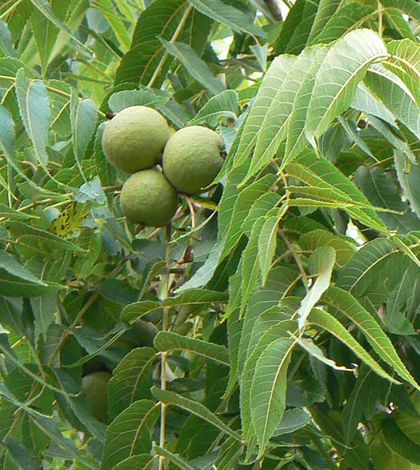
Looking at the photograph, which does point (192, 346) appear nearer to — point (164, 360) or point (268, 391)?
→ point (164, 360)

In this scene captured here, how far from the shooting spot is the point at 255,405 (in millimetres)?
A: 1187

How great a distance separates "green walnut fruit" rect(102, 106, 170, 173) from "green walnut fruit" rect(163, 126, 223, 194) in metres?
0.04

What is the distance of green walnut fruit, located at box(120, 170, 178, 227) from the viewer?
5.16 ft

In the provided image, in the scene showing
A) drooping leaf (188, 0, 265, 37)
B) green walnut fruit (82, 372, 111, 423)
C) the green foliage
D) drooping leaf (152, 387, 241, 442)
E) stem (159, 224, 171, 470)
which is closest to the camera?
the green foliage

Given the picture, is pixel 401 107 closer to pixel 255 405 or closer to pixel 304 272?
pixel 304 272

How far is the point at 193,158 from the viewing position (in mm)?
1533

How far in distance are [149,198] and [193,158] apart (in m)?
0.10

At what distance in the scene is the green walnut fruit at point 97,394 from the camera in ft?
5.58

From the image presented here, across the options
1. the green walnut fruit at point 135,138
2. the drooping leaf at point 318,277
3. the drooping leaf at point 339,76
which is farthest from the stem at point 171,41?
the drooping leaf at point 339,76

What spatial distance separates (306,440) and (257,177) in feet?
1.44

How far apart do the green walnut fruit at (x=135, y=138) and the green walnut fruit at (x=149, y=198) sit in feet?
0.08

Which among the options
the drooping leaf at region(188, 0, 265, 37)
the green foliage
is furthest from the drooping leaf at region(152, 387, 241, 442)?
the drooping leaf at region(188, 0, 265, 37)

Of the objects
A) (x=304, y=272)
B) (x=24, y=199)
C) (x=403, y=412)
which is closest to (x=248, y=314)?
(x=304, y=272)

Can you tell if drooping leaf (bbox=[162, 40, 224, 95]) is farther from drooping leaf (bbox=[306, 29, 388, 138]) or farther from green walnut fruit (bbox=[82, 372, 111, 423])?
drooping leaf (bbox=[306, 29, 388, 138])
